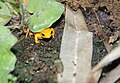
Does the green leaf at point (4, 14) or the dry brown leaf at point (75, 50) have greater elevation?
the green leaf at point (4, 14)

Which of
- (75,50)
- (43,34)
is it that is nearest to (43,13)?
(43,34)

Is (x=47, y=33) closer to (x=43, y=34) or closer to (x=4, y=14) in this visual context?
(x=43, y=34)

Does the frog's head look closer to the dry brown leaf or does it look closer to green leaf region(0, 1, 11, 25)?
the dry brown leaf

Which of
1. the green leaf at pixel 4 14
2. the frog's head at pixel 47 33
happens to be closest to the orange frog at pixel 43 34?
the frog's head at pixel 47 33

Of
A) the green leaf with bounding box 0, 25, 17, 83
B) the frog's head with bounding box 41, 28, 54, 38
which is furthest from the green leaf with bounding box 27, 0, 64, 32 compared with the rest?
the green leaf with bounding box 0, 25, 17, 83

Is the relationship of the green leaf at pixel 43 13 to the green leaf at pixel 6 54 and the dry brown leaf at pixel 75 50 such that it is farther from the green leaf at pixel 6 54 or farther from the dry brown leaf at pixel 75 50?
the green leaf at pixel 6 54

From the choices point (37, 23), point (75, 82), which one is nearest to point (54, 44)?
point (37, 23)

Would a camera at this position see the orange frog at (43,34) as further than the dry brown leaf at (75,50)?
Yes
